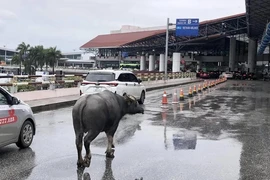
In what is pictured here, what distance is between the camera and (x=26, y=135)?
744 centimetres

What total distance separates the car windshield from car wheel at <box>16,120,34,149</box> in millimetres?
7319

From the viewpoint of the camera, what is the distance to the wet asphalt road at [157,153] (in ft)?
19.1

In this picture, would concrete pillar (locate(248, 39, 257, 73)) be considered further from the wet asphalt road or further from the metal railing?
the wet asphalt road

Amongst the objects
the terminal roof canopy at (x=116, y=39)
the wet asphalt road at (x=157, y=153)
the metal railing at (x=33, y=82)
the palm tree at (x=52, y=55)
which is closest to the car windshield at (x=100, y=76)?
the metal railing at (x=33, y=82)

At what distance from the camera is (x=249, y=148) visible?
26.1 ft

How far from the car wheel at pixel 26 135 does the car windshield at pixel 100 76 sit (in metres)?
7.32

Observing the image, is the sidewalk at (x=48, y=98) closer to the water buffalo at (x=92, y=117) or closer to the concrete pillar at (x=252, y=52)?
the water buffalo at (x=92, y=117)

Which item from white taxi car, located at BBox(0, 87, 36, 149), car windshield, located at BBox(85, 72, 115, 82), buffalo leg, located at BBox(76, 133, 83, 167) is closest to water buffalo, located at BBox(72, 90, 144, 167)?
buffalo leg, located at BBox(76, 133, 83, 167)

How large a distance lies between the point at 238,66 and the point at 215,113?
312 feet

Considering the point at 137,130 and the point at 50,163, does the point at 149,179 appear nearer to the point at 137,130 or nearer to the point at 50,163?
the point at 50,163

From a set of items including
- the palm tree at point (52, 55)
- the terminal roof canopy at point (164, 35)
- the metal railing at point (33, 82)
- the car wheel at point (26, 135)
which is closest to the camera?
the car wheel at point (26, 135)

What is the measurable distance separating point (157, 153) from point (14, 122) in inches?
114

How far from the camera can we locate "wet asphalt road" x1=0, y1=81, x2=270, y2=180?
5.81 m

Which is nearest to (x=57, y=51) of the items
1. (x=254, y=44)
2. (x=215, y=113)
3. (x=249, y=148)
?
(x=254, y=44)
